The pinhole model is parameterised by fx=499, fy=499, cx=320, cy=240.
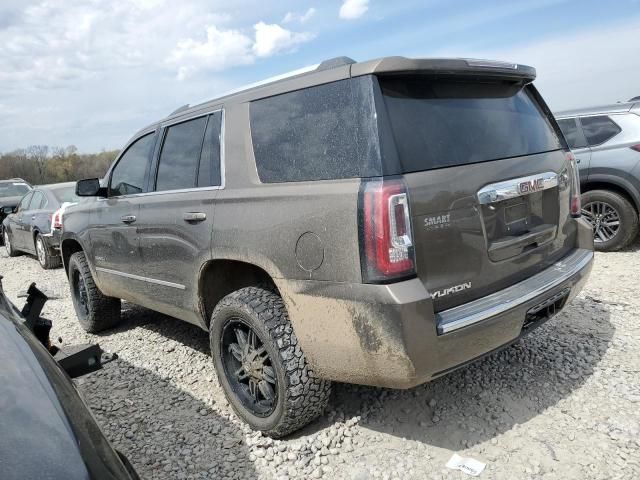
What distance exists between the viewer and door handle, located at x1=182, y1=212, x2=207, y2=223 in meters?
3.10

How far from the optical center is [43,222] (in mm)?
9023

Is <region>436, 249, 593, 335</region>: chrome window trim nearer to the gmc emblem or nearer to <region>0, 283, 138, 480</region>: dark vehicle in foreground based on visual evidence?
the gmc emblem

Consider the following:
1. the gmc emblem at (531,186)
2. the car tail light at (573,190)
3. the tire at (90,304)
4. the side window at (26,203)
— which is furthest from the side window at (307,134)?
the side window at (26,203)

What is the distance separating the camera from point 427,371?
223 cm

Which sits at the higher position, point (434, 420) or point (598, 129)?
point (598, 129)

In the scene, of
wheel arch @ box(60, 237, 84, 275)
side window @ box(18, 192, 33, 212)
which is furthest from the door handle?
side window @ box(18, 192, 33, 212)

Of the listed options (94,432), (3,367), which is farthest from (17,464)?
(3,367)

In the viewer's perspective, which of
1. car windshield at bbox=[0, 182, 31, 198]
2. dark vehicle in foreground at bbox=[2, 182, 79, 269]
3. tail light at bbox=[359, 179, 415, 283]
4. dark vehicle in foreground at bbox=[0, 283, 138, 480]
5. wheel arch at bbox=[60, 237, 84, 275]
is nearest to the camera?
dark vehicle in foreground at bbox=[0, 283, 138, 480]

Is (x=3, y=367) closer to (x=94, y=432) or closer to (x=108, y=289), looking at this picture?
(x=94, y=432)

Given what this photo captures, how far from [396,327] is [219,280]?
58.8 inches

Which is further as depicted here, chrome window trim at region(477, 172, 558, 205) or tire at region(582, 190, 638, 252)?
tire at region(582, 190, 638, 252)

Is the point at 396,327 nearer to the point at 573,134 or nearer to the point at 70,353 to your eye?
the point at 70,353

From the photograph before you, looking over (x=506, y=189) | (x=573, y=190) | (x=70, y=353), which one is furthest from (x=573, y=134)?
(x=70, y=353)

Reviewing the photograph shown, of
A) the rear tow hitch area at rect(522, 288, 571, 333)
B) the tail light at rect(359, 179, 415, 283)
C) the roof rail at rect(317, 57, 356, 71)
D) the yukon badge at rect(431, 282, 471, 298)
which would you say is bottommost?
the rear tow hitch area at rect(522, 288, 571, 333)
